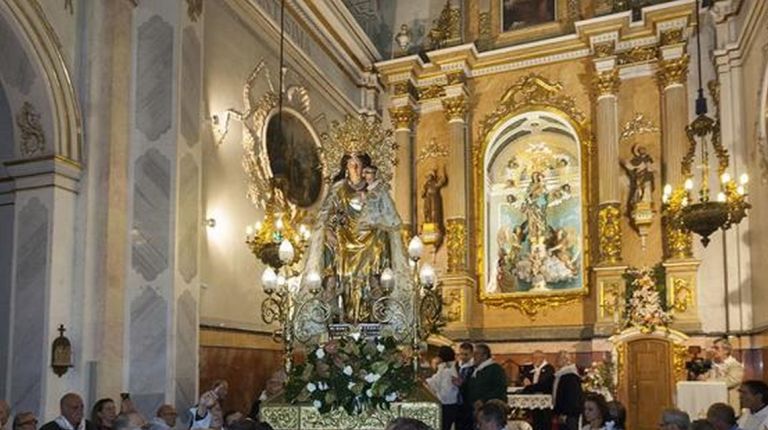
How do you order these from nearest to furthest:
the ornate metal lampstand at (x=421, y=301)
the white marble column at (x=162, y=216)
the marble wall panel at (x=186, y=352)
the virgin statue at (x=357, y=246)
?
the ornate metal lampstand at (x=421, y=301)
the virgin statue at (x=357, y=246)
the white marble column at (x=162, y=216)
the marble wall panel at (x=186, y=352)

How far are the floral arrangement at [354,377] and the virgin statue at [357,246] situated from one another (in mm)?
1048

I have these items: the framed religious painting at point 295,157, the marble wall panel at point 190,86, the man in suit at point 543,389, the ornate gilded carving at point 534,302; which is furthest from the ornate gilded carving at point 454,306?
the marble wall panel at point 190,86

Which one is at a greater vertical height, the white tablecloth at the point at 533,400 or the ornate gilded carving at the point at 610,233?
the ornate gilded carving at the point at 610,233

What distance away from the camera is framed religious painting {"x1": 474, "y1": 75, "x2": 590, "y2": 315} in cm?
1538

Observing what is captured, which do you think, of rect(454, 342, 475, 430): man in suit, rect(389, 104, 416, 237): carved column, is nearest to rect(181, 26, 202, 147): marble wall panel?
rect(454, 342, 475, 430): man in suit

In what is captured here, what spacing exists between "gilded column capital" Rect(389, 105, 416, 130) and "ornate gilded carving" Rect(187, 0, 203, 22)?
676cm

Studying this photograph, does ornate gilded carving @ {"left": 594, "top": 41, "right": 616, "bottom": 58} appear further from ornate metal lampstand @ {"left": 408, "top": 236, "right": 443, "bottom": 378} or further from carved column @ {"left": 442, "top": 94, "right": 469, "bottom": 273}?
ornate metal lampstand @ {"left": 408, "top": 236, "right": 443, "bottom": 378}

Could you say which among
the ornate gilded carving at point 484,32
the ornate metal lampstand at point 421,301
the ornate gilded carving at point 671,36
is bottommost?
the ornate metal lampstand at point 421,301

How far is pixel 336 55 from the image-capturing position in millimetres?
15555

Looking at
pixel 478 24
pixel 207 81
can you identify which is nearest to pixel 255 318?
pixel 207 81

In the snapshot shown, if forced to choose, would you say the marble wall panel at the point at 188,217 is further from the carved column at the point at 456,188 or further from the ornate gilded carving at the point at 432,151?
the ornate gilded carving at the point at 432,151

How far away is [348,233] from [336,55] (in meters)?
8.14

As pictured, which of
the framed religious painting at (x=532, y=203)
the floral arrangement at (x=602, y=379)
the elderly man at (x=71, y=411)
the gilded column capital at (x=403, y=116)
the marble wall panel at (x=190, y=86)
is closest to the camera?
the elderly man at (x=71, y=411)

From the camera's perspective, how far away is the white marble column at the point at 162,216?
9133 mm
